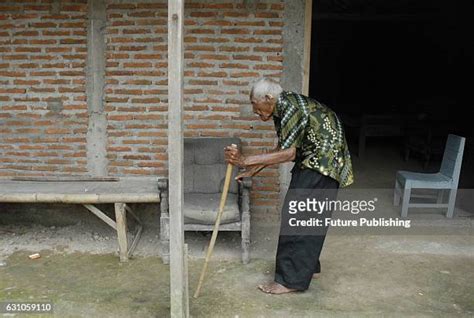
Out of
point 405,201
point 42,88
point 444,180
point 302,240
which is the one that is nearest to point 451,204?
point 444,180

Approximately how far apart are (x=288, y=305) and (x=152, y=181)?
2.07 metres

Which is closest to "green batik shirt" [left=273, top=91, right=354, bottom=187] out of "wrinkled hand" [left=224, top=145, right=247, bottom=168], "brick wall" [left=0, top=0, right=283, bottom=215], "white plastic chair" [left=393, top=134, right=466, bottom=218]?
"wrinkled hand" [left=224, top=145, right=247, bottom=168]

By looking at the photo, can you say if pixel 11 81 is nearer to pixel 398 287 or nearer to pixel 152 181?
pixel 152 181

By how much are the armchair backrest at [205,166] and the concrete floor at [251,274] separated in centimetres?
57

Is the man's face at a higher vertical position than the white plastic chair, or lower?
higher

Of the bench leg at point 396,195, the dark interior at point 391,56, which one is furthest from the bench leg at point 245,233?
the dark interior at point 391,56

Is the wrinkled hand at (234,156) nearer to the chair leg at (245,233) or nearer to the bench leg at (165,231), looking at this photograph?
the chair leg at (245,233)

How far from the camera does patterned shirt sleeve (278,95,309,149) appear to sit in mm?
3766

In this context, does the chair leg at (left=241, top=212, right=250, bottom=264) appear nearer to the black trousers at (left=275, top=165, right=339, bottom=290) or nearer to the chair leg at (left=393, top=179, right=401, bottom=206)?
the black trousers at (left=275, top=165, right=339, bottom=290)

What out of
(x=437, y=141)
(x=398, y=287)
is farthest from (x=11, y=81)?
(x=437, y=141)

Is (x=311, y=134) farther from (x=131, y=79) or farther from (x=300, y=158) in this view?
(x=131, y=79)

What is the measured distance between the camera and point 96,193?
4.75 m

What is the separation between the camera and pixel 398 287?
4.30 metres

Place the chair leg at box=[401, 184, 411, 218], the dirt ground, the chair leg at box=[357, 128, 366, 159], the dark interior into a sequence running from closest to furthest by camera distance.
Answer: the dirt ground < the chair leg at box=[401, 184, 411, 218] < the chair leg at box=[357, 128, 366, 159] < the dark interior
